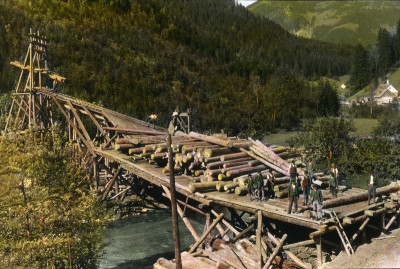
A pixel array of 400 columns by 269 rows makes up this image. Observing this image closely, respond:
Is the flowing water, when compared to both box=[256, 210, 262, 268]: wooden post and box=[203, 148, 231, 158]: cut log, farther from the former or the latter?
box=[256, 210, 262, 268]: wooden post

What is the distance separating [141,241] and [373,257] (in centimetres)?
1318

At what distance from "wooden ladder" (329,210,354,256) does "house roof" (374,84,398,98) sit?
238 feet

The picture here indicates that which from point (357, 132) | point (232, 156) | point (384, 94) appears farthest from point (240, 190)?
point (384, 94)

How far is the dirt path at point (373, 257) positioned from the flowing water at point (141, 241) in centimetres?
941

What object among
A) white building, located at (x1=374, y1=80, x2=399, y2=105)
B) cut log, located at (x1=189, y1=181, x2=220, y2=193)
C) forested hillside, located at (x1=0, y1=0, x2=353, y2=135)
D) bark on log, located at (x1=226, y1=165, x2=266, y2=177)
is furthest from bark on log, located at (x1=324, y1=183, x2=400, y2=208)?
white building, located at (x1=374, y1=80, x2=399, y2=105)

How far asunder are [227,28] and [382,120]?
→ 87.1 m

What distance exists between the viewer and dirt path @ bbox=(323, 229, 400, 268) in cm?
1321

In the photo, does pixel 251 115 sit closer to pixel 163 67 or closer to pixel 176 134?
pixel 163 67

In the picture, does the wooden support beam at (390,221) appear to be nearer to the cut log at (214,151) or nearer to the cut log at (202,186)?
the cut log at (202,186)

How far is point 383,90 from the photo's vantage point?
84.4 metres

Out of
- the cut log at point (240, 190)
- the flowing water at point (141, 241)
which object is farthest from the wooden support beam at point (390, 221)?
the flowing water at point (141, 241)

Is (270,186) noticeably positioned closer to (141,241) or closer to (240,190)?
(240,190)

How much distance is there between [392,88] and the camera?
82062 mm

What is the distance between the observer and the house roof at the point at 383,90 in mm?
81125
